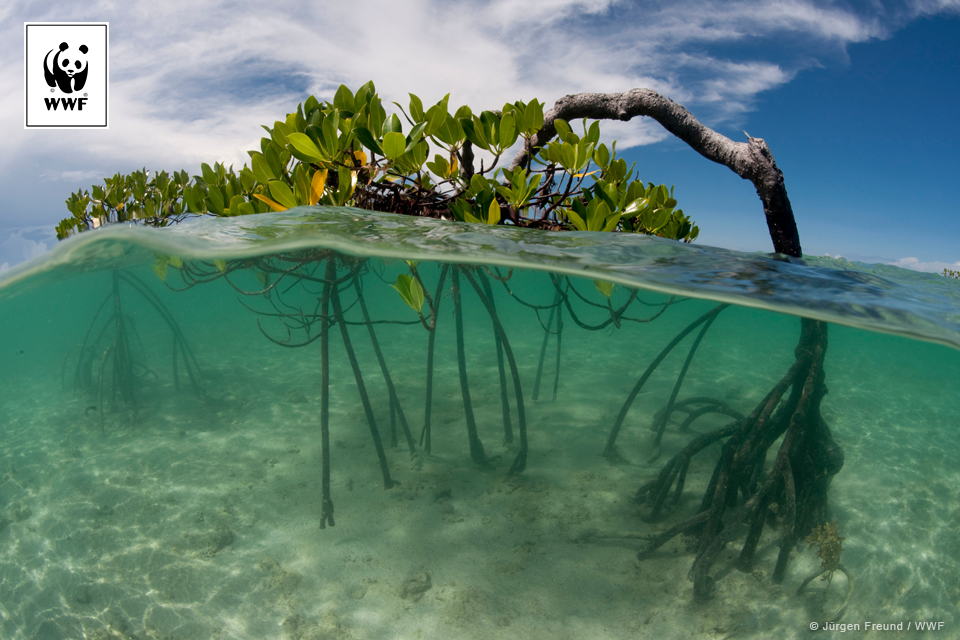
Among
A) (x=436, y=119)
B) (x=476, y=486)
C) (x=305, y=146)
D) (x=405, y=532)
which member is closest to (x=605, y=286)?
(x=436, y=119)

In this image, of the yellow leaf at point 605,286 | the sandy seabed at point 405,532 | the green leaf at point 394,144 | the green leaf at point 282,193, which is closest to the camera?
the green leaf at point 394,144

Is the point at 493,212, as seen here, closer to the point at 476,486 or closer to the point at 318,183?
the point at 318,183

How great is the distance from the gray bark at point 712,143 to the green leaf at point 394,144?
2.26 meters

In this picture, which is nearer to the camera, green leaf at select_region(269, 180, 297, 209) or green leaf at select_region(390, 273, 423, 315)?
green leaf at select_region(269, 180, 297, 209)

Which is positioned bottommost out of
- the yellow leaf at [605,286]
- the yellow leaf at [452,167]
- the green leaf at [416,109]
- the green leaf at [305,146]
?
the yellow leaf at [605,286]

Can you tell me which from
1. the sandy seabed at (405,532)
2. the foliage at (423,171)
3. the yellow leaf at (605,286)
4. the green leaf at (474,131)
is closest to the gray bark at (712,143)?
the foliage at (423,171)

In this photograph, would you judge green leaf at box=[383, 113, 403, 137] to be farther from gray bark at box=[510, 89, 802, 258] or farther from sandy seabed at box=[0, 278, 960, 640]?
sandy seabed at box=[0, 278, 960, 640]

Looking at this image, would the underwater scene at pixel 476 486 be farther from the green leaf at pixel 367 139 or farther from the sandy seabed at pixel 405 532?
the green leaf at pixel 367 139

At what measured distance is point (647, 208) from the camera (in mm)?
4266

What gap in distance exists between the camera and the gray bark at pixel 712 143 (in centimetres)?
388

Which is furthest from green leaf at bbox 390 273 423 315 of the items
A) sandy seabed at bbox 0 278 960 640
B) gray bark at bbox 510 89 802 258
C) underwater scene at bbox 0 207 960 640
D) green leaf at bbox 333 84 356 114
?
gray bark at bbox 510 89 802 258

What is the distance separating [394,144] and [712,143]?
315 centimetres

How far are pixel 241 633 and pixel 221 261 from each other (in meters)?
3.60

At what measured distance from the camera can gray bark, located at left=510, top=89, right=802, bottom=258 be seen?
388cm
